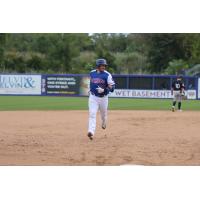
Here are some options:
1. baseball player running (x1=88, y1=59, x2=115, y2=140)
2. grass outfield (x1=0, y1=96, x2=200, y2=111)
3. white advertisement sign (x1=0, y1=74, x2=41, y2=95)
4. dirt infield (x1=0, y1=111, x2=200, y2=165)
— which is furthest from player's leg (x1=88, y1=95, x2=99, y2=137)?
white advertisement sign (x1=0, y1=74, x2=41, y2=95)

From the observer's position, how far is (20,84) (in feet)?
125

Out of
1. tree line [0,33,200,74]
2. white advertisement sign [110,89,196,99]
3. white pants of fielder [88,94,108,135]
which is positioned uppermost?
tree line [0,33,200,74]

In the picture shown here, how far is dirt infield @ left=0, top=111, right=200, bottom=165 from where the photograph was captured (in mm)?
9492

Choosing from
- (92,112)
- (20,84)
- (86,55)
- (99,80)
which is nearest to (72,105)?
(20,84)

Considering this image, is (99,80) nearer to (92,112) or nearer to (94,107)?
(94,107)

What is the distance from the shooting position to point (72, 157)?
9695 mm

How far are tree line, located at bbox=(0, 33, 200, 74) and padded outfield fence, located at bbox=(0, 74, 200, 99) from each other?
22.9 ft

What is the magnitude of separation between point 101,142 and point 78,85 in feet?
85.4

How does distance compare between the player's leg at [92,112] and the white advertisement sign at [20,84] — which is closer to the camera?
the player's leg at [92,112]

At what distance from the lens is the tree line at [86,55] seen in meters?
47.3

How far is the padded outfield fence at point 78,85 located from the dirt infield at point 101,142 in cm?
1720

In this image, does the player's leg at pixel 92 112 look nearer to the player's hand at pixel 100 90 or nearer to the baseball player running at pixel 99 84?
the baseball player running at pixel 99 84

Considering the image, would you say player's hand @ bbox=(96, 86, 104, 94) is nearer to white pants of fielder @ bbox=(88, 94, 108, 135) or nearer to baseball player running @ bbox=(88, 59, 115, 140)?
baseball player running @ bbox=(88, 59, 115, 140)

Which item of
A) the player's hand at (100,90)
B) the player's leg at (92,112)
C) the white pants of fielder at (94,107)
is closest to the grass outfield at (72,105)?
the white pants of fielder at (94,107)
